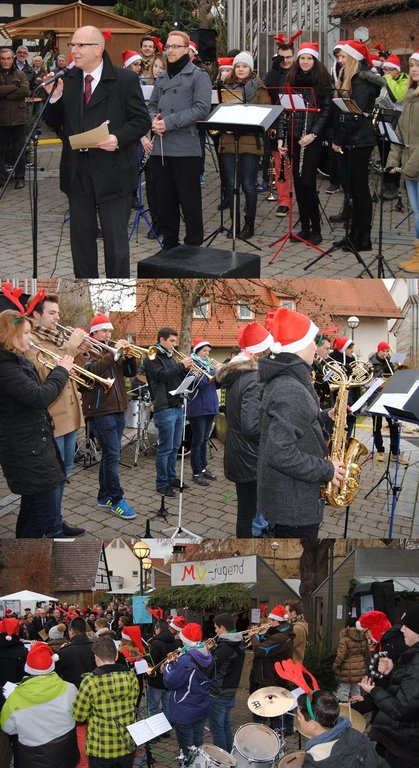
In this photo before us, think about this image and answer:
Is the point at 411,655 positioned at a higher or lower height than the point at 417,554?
higher

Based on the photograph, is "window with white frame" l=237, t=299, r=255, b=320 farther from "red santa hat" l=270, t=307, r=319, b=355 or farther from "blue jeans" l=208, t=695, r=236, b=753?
"blue jeans" l=208, t=695, r=236, b=753

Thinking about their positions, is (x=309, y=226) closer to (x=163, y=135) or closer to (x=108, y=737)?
(x=163, y=135)

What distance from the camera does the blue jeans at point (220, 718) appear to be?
6629mm

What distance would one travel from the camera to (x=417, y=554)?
7.20 metres

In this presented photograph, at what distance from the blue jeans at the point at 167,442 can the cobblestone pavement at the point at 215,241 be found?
1.17 metres

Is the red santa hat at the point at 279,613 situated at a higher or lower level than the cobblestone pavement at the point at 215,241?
lower

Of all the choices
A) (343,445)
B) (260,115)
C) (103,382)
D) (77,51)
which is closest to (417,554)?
(343,445)

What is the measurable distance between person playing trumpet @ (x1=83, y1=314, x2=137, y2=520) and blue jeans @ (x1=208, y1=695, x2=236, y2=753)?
1365mm

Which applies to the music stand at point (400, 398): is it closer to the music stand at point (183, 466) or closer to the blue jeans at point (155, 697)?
the music stand at point (183, 466)

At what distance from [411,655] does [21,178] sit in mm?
7642

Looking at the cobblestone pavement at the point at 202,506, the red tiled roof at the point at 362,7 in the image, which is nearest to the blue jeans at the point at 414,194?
the cobblestone pavement at the point at 202,506

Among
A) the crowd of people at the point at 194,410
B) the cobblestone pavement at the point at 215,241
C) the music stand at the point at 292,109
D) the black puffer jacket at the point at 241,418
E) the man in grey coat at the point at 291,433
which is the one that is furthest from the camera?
the music stand at the point at 292,109

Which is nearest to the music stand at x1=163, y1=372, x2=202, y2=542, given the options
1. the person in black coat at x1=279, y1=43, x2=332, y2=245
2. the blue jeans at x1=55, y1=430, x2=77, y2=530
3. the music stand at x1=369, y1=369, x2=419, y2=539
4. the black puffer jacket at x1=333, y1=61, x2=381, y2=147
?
the blue jeans at x1=55, y1=430, x2=77, y2=530

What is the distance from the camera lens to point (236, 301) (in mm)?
6609
